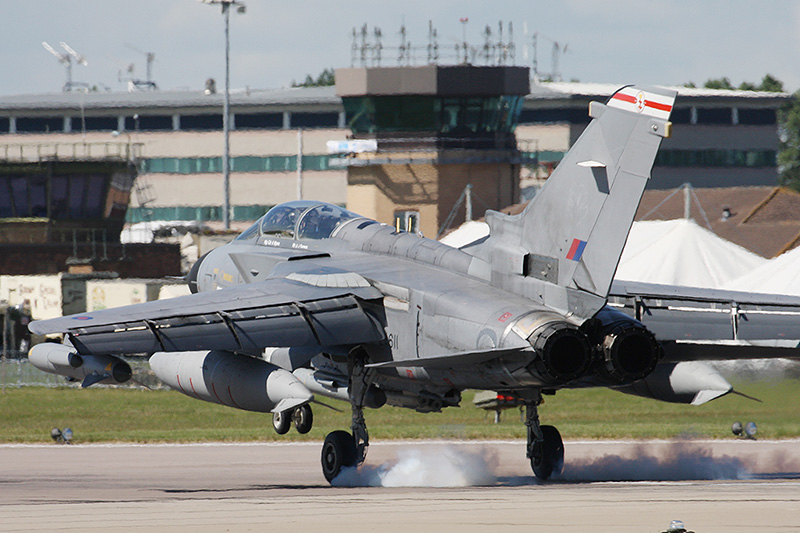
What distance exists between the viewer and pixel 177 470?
22.0m

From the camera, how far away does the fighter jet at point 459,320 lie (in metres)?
15.6

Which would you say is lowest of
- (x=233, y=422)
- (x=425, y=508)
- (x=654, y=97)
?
(x=233, y=422)

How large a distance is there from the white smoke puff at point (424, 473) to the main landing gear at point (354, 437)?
19cm

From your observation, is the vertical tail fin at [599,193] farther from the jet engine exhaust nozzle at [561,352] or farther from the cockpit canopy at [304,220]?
the cockpit canopy at [304,220]

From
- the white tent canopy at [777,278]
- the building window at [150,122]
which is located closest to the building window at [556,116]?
the building window at [150,122]

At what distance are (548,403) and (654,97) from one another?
2185 cm

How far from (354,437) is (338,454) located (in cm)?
38

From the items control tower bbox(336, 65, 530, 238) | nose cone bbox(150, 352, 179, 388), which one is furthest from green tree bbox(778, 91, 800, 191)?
nose cone bbox(150, 352, 179, 388)

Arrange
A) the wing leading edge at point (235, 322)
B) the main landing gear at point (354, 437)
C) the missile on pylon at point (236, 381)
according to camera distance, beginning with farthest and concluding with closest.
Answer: the main landing gear at point (354, 437), the missile on pylon at point (236, 381), the wing leading edge at point (235, 322)

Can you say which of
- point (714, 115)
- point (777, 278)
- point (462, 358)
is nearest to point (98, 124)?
point (714, 115)

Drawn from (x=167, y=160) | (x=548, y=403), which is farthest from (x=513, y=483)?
(x=167, y=160)

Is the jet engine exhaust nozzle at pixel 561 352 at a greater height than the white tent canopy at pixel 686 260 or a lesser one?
greater

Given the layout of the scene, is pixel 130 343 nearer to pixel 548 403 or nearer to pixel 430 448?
pixel 430 448

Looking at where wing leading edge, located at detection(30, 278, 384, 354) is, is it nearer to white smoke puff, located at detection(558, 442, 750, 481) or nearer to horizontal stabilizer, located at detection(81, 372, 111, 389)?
horizontal stabilizer, located at detection(81, 372, 111, 389)
